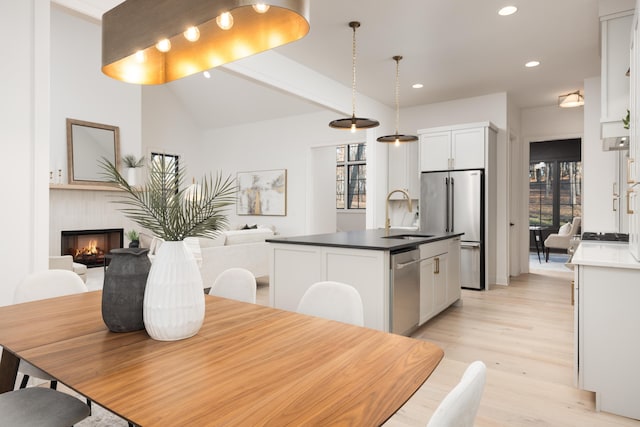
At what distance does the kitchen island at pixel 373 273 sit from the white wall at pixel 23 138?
5.64 feet

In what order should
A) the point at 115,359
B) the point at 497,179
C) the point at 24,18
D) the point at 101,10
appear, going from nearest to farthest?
the point at 115,359 → the point at 24,18 → the point at 101,10 → the point at 497,179

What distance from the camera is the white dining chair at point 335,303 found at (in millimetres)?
1693

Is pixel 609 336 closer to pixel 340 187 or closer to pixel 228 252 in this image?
pixel 228 252

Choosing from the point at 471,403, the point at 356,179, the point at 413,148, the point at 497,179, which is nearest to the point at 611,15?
the point at 497,179

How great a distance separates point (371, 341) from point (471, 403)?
53 centimetres

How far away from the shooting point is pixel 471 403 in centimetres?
80

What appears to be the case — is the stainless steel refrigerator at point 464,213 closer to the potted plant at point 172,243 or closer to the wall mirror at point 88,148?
the potted plant at point 172,243

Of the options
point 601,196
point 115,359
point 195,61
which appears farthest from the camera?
point 601,196

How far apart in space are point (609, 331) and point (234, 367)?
2161mm

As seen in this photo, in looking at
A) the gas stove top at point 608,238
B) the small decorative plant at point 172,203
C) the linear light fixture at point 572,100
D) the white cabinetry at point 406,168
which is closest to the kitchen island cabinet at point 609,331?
the gas stove top at point 608,238

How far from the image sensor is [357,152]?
9984 mm

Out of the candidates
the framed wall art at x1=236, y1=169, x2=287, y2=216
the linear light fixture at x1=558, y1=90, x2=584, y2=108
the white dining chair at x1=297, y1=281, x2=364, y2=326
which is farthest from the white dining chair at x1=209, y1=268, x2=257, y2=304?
the framed wall art at x1=236, y1=169, x2=287, y2=216

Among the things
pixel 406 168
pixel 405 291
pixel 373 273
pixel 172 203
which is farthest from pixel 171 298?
pixel 406 168

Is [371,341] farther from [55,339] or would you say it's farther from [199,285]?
[55,339]
